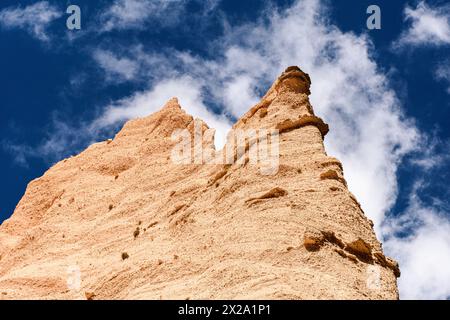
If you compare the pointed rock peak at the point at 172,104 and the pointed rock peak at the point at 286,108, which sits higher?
the pointed rock peak at the point at 172,104

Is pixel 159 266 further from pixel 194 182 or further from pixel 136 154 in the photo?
pixel 136 154

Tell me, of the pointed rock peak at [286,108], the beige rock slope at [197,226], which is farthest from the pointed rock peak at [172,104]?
the pointed rock peak at [286,108]

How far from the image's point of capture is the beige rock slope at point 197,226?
969 inches

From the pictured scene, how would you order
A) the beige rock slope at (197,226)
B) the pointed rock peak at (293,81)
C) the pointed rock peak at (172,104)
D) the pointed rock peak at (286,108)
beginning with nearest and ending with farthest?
the beige rock slope at (197,226) → the pointed rock peak at (286,108) → the pointed rock peak at (293,81) → the pointed rock peak at (172,104)

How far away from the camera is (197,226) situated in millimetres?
30203

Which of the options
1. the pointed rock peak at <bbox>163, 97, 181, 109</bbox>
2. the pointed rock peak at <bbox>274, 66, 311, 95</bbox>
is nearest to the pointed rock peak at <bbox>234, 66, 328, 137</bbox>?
the pointed rock peak at <bbox>274, 66, 311, 95</bbox>

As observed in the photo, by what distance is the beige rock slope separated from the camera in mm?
24609

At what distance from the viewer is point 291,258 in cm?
2466

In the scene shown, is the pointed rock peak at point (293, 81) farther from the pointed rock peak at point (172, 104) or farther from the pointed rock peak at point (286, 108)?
the pointed rock peak at point (172, 104)

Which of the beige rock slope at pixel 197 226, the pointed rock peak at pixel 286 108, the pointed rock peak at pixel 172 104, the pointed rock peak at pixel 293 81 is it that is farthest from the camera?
the pointed rock peak at pixel 172 104

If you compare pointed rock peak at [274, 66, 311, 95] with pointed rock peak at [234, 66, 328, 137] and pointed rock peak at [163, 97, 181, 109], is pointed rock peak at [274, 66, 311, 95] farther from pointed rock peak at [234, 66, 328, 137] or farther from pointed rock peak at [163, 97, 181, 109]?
pointed rock peak at [163, 97, 181, 109]

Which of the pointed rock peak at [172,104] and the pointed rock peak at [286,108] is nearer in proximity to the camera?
the pointed rock peak at [286,108]
